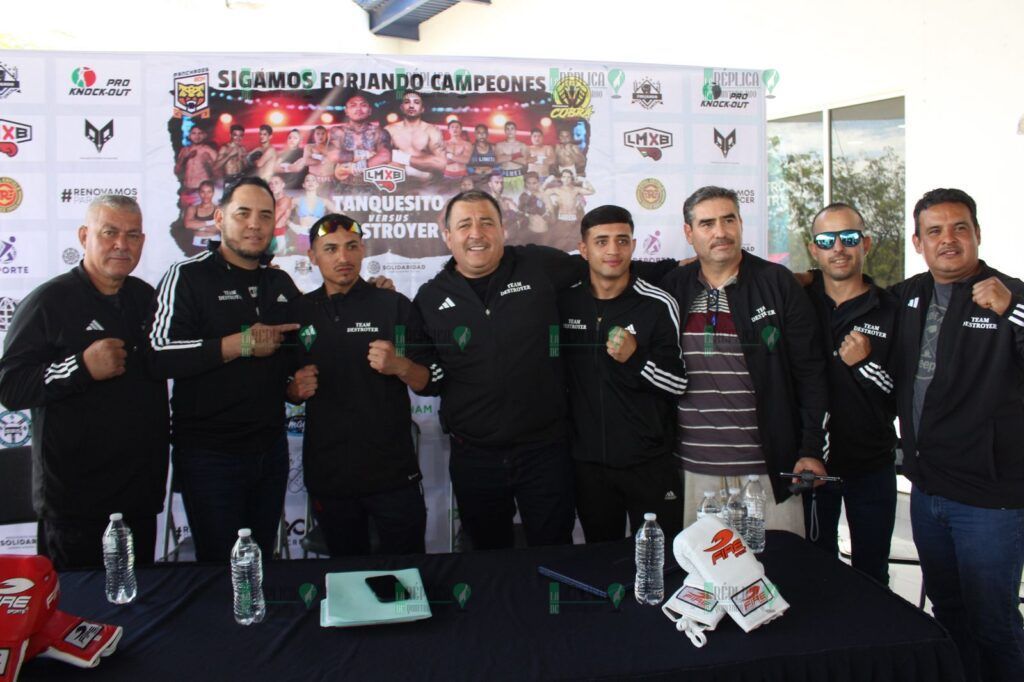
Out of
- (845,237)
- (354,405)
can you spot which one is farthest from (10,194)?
(845,237)

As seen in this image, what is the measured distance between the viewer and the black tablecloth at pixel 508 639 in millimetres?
1575

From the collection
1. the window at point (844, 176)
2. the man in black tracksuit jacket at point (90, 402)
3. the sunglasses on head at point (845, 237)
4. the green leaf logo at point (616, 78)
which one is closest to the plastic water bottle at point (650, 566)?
the sunglasses on head at point (845, 237)

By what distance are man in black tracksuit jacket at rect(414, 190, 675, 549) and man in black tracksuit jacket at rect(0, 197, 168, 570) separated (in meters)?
1.09

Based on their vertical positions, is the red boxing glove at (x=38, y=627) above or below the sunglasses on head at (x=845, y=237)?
below

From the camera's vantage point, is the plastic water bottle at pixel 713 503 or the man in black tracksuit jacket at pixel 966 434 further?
the plastic water bottle at pixel 713 503

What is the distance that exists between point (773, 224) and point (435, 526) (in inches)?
173

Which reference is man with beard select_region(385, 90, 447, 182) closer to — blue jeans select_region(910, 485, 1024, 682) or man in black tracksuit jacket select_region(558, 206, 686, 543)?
man in black tracksuit jacket select_region(558, 206, 686, 543)

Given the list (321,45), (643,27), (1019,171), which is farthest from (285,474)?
(321,45)

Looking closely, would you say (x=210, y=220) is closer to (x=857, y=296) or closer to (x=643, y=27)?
(x=857, y=296)

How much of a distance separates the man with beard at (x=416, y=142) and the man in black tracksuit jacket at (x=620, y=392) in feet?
3.60

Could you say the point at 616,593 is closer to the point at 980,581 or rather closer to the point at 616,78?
the point at 980,581

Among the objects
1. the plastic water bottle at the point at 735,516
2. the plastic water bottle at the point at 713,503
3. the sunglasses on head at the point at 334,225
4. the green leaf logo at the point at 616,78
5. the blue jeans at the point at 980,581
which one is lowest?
the blue jeans at the point at 980,581

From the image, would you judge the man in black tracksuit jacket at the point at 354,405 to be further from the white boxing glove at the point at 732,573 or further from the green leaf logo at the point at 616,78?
the green leaf logo at the point at 616,78

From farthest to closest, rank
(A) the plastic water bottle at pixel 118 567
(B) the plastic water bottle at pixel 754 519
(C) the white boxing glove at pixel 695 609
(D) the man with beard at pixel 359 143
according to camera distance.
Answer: (D) the man with beard at pixel 359 143, (B) the plastic water bottle at pixel 754 519, (A) the plastic water bottle at pixel 118 567, (C) the white boxing glove at pixel 695 609
